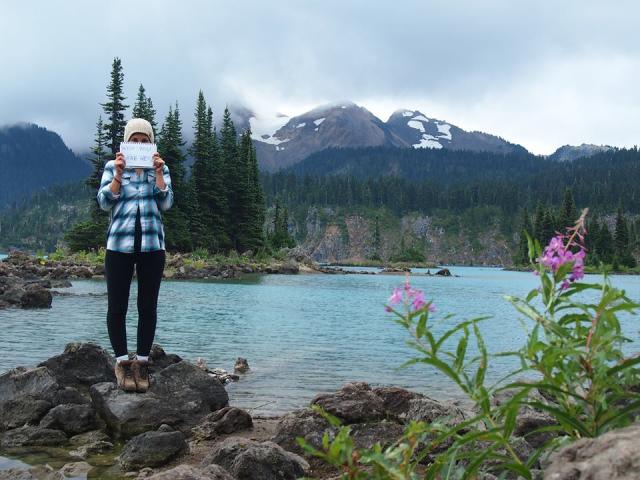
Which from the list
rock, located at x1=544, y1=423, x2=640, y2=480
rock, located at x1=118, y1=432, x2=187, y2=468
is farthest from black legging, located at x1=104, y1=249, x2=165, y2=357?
rock, located at x1=544, y1=423, x2=640, y2=480

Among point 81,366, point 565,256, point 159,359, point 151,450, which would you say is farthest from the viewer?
point 159,359

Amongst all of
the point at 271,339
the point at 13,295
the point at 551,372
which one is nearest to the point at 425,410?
the point at 551,372

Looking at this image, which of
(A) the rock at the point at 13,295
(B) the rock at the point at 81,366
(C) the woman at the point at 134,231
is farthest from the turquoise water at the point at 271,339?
(C) the woman at the point at 134,231

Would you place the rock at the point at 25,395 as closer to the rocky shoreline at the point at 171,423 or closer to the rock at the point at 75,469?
the rocky shoreline at the point at 171,423

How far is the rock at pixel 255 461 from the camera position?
4.84m

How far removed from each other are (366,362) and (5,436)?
28.0ft

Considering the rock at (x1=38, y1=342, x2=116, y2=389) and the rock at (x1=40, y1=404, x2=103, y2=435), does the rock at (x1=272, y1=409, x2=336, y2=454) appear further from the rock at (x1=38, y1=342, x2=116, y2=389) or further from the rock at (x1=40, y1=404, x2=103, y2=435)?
the rock at (x1=38, y1=342, x2=116, y2=389)

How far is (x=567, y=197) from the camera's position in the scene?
11388 cm

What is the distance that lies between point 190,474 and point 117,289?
2903 millimetres

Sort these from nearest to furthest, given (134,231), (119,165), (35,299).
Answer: (119,165), (134,231), (35,299)

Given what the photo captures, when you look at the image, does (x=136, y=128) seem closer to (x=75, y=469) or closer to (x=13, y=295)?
(x=75, y=469)

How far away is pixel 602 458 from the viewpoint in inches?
77.5

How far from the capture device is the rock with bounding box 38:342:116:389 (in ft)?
27.1

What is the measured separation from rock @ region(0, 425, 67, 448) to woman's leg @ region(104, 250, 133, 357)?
117 cm
